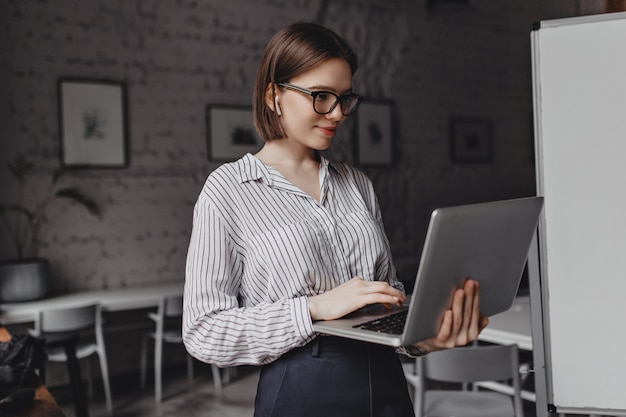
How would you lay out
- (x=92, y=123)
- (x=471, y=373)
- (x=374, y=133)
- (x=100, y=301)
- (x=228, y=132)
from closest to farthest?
(x=471, y=373)
(x=100, y=301)
(x=92, y=123)
(x=228, y=132)
(x=374, y=133)

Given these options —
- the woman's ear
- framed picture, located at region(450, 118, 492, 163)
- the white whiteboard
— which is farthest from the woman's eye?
framed picture, located at region(450, 118, 492, 163)

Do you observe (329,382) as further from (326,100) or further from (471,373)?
(471,373)

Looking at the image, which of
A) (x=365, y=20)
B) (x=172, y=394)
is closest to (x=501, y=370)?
(x=172, y=394)

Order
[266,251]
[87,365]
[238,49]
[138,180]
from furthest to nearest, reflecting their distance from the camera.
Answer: [238,49] → [138,180] → [87,365] → [266,251]

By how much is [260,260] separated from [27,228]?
4.23m

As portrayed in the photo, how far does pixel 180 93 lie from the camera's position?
5.68 m

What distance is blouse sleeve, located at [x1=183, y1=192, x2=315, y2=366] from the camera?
4.21 feet

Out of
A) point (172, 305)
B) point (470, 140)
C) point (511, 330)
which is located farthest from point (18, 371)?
point (470, 140)

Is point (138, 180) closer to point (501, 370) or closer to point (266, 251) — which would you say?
point (501, 370)

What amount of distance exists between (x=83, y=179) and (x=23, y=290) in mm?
1041

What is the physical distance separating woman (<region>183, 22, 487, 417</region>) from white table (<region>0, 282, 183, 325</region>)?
3.36 metres

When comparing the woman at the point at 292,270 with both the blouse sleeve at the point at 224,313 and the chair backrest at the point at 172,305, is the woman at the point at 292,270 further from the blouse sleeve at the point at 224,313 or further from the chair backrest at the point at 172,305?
the chair backrest at the point at 172,305

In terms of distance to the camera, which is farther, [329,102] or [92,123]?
[92,123]

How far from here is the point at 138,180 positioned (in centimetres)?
549
